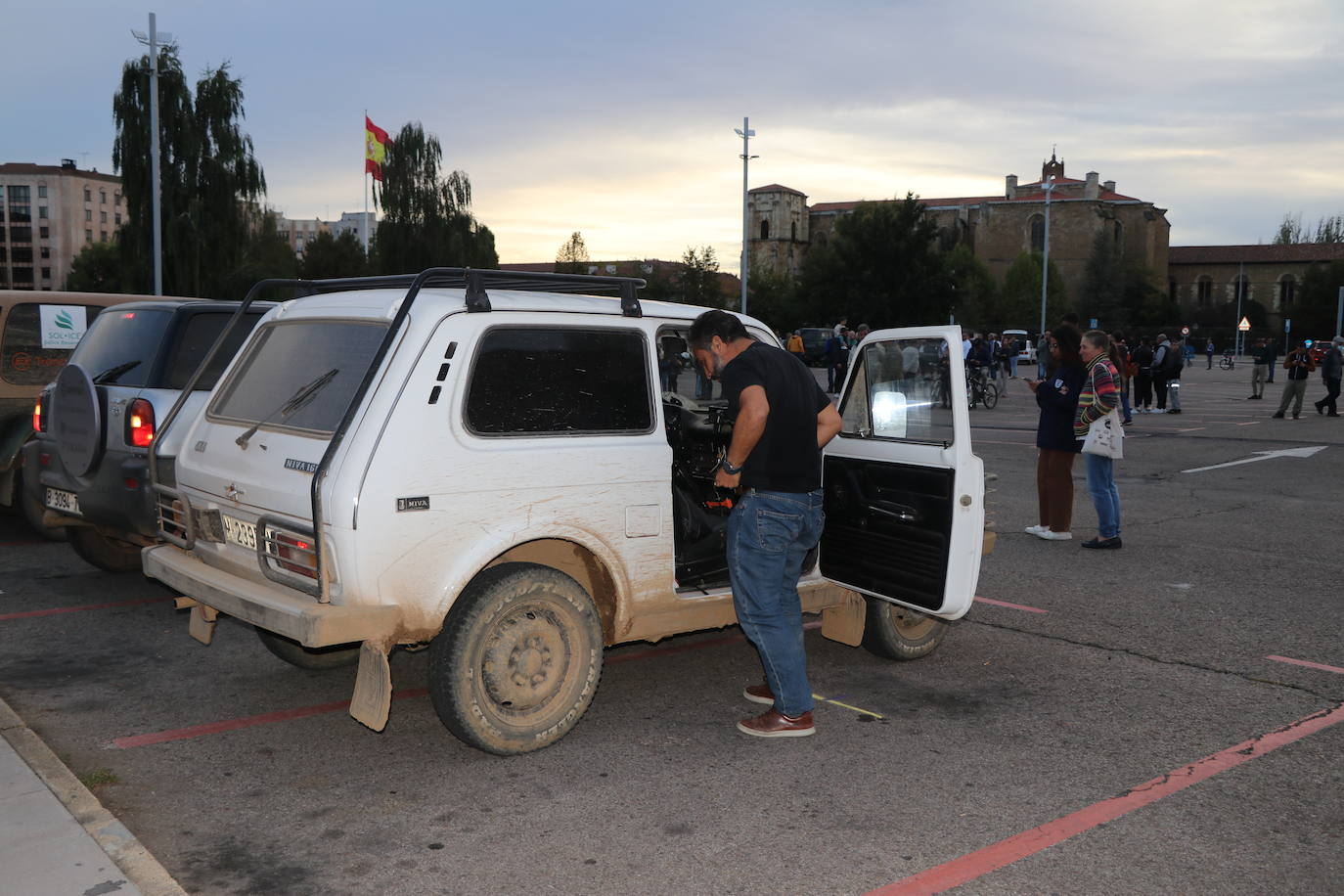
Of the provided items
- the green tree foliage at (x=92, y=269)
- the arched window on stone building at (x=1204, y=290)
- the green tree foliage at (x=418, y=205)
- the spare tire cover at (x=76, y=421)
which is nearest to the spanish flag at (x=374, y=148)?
the green tree foliage at (x=418, y=205)

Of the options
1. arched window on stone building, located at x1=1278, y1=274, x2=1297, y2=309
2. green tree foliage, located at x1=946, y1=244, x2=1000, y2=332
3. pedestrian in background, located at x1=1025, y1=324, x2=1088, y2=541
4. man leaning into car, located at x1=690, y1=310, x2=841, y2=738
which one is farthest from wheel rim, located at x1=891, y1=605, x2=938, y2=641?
arched window on stone building, located at x1=1278, y1=274, x2=1297, y2=309

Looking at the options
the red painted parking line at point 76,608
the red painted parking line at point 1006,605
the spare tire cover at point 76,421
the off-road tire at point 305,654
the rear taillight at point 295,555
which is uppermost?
the spare tire cover at point 76,421

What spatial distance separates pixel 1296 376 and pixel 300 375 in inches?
877

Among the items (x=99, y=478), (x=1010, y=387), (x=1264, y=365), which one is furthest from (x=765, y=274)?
(x=99, y=478)

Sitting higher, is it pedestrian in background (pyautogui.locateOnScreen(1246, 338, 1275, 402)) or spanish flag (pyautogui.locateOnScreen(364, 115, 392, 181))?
spanish flag (pyautogui.locateOnScreen(364, 115, 392, 181))

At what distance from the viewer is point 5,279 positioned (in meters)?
143

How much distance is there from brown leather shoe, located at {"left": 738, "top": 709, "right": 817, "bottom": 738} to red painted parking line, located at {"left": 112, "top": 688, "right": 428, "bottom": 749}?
1682 mm

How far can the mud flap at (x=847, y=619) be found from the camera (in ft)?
18.5

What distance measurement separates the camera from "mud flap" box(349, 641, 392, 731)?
13.3 feet

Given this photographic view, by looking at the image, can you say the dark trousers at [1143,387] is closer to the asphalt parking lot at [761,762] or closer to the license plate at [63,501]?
the asphalt parking lot at [761,762]

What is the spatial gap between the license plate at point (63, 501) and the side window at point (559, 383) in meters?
3.78

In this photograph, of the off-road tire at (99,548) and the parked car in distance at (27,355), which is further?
the parked car in distance at (27,355)

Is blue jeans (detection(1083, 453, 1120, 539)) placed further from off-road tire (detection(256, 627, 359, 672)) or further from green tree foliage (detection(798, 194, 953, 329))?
green tree foliage (detection(798, 194, 953, 329))

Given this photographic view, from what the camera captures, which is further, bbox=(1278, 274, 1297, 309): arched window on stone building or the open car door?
bbox=(1278, 274, 1297, 309): arched window on stone building
